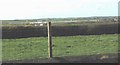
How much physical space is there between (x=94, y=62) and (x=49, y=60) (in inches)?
41.8

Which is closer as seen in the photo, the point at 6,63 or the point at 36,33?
the point at 6,63

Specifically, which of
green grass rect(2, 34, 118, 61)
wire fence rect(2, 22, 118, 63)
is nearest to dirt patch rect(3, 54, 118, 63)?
wire fence rect(2, 22, 118, 63)

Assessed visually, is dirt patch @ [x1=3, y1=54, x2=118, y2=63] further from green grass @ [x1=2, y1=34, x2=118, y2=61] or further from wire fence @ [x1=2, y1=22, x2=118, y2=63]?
green grass @ [x1=2, y1=34, x2=118, y2=61]

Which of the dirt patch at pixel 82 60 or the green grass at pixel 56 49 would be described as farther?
the green grass at pixel 56 49

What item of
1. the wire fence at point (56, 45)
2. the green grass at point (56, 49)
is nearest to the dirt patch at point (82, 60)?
the wire fence at point (56, 45)

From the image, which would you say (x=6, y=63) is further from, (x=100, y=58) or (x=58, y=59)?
(x=100, y=58)

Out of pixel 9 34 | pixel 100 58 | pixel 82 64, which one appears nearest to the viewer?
pixel 82 64

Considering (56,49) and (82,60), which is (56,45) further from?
(82,60)

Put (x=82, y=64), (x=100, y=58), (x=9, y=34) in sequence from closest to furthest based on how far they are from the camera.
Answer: (x=82, y=64), (x=100, y=58), (x=9, y=34)

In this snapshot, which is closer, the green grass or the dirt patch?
the dirt patch

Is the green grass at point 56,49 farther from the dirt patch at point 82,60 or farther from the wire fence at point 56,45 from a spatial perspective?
the dirt patch at point 82,60

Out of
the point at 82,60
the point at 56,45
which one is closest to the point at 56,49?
the point at 56,45

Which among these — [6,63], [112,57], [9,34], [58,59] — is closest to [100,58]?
[112,57]

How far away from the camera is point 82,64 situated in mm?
7746
